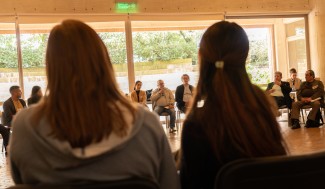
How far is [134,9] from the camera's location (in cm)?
963

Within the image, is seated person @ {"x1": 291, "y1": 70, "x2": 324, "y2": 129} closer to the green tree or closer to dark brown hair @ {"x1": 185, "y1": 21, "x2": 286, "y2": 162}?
the green tree

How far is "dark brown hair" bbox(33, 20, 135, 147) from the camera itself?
1.12 metres

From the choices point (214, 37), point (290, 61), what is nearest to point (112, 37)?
point (290, 61)

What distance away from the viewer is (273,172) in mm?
1061

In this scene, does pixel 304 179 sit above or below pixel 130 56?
below

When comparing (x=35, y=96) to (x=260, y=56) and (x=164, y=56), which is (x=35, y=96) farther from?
(x=260, y=56)

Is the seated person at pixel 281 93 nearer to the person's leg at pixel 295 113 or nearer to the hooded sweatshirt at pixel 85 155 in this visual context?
the person's leg at pixel 295 113

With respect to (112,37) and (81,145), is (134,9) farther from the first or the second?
(81,145)

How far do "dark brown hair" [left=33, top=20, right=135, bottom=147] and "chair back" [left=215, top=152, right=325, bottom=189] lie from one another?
12.7 inches

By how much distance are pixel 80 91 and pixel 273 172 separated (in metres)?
0.58

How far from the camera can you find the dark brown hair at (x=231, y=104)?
1348 mm

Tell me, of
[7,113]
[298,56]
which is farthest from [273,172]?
[298,56]

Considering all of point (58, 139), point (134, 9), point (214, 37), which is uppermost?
point (134, 9)

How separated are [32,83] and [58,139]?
8.59 m
